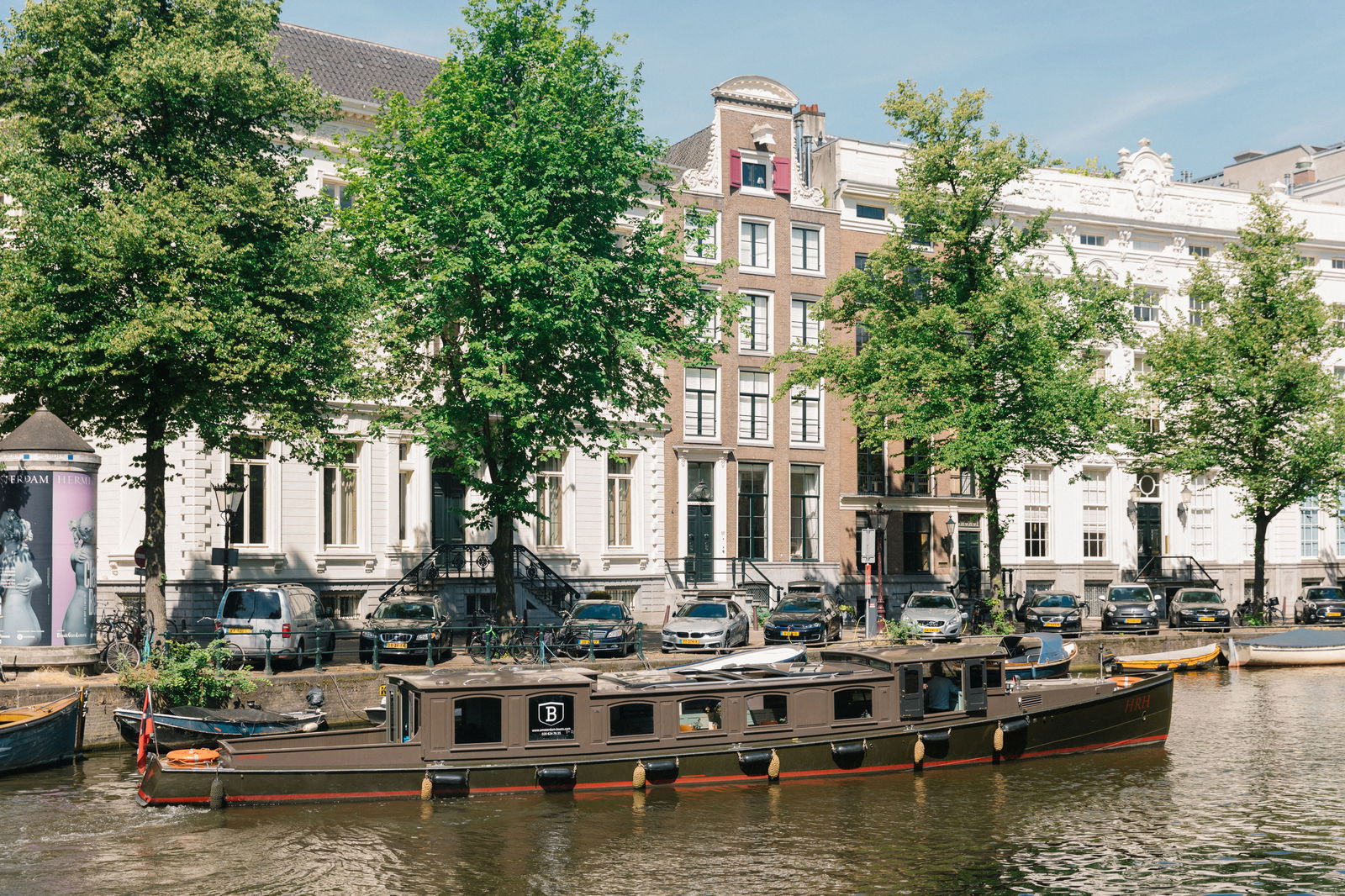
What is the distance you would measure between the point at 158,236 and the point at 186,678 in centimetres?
979

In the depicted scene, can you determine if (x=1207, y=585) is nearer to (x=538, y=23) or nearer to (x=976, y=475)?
(x=976, y=475)

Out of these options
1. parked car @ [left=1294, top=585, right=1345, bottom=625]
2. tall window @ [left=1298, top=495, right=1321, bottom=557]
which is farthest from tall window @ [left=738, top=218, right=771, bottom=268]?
tall window @ [left=1298, top=495, right=1321, bottom=557]

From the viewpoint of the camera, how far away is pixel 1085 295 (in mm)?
44281

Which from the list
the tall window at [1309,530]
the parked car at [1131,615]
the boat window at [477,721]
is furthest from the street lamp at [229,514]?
the tall window at [1309,530]

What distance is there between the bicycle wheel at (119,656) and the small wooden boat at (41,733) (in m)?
2.20

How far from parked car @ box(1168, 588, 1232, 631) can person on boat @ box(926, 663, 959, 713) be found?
80.7 feet

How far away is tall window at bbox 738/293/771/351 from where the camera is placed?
169 ft

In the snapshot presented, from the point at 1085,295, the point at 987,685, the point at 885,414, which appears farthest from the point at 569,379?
the point at 1085,295

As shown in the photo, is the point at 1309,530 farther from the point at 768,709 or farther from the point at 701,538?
the point at 768,709

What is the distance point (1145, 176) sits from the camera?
2415 inches

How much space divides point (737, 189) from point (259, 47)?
23.7 meters

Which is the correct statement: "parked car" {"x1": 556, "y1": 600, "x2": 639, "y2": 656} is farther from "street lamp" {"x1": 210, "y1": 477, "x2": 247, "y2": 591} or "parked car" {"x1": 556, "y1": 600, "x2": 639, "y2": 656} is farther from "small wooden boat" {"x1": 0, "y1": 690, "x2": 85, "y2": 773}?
"small wooden boat" {"x1": 0, "y1": 690, "x2": 85, "y2": 773}

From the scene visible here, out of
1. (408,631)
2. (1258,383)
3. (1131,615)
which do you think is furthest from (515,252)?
(1258,383)

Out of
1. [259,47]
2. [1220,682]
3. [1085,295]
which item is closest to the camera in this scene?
[259,47]
